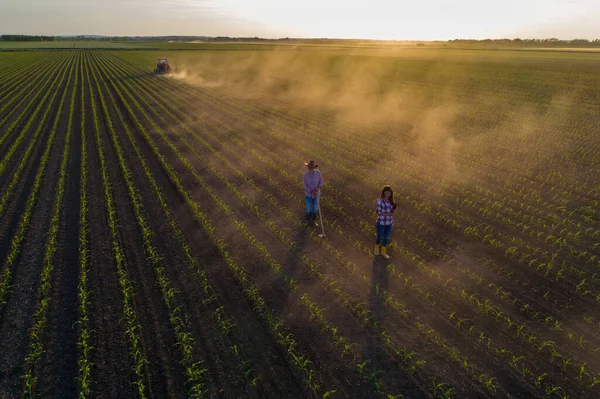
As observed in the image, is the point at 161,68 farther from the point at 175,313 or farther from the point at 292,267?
the point at 175,313

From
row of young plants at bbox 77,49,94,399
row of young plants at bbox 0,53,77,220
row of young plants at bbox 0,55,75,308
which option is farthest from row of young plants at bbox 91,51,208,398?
row of young plants at bbox 0,53,77,220

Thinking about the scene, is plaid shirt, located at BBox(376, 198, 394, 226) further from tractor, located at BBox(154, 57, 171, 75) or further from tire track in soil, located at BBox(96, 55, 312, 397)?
tractor, located at BBox(154, 57, 171, 75)

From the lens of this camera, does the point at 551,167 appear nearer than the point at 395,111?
Yes

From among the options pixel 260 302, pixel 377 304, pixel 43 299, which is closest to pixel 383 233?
pixel 377 304

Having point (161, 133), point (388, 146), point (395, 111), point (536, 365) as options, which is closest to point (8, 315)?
point (536, 365)

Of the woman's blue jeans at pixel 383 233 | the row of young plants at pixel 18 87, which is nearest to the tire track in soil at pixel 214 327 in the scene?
the woman's blue jeans at pixel 383 233

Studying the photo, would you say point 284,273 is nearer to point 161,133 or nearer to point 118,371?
point 118,371

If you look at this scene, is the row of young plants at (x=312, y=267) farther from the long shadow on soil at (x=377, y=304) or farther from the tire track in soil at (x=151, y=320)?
the tire track in soil at (x=151, y=320)
